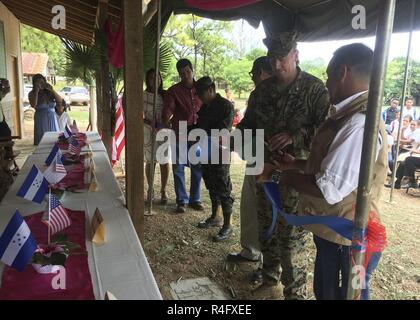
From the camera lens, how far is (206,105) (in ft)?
→ 11.1

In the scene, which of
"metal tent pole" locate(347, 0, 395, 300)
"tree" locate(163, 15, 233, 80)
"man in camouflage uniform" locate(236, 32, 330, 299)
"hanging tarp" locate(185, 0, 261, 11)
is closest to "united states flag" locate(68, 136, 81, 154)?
"hanging tarp" locate(185, 0, 261, 11)

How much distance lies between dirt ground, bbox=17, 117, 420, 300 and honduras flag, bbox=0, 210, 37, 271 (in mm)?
1328

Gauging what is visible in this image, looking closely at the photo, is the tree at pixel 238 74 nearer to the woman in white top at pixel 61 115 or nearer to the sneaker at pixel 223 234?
the woman in white top at pixel 61 115

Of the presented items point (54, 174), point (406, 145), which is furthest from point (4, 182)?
point (406, 145)

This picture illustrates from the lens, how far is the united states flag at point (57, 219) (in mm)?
1672

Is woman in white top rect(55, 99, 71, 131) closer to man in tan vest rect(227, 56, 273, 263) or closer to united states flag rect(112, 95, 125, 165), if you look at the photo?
united states flag rect(112, 95, 125, 165)

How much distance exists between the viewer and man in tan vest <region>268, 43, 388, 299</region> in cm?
131

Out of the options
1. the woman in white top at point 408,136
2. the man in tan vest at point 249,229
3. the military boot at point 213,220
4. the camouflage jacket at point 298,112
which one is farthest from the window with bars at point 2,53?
the woman in white top at point 408,136

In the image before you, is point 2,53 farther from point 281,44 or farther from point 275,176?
point 275,176

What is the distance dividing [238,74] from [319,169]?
19.3 metres
